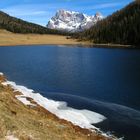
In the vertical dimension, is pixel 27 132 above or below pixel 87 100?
above

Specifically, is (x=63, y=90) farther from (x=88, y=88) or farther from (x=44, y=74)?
(x=44, y=74)

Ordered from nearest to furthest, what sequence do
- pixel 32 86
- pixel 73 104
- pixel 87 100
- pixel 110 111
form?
pixel 110 111 → pixel 73 104 → pixel 87 100 → pixel 32 86

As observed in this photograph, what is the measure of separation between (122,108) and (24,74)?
118 ft

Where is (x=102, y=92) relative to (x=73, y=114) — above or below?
below

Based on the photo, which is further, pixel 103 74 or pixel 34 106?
pixel 103 74

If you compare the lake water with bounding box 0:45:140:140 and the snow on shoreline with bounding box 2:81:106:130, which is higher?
the snow on shoreline with bounding box 2:81:106:130

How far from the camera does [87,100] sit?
149 feet

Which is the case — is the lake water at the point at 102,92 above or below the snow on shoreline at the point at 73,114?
below

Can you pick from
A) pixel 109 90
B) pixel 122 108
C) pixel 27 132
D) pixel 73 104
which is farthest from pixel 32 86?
pixel 27 132

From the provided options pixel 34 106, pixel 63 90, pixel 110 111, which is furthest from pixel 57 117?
pixel 63 90

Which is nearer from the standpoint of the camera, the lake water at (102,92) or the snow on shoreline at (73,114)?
the snow on shoreline at (73,114)

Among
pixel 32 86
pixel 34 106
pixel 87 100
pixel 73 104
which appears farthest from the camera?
pixel 32 86

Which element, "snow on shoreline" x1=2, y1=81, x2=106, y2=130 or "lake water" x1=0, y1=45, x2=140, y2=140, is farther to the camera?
"lake water" x1=0, y1=45, x2=140, y2=140

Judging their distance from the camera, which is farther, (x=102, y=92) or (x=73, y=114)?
(x=102, y=92)
